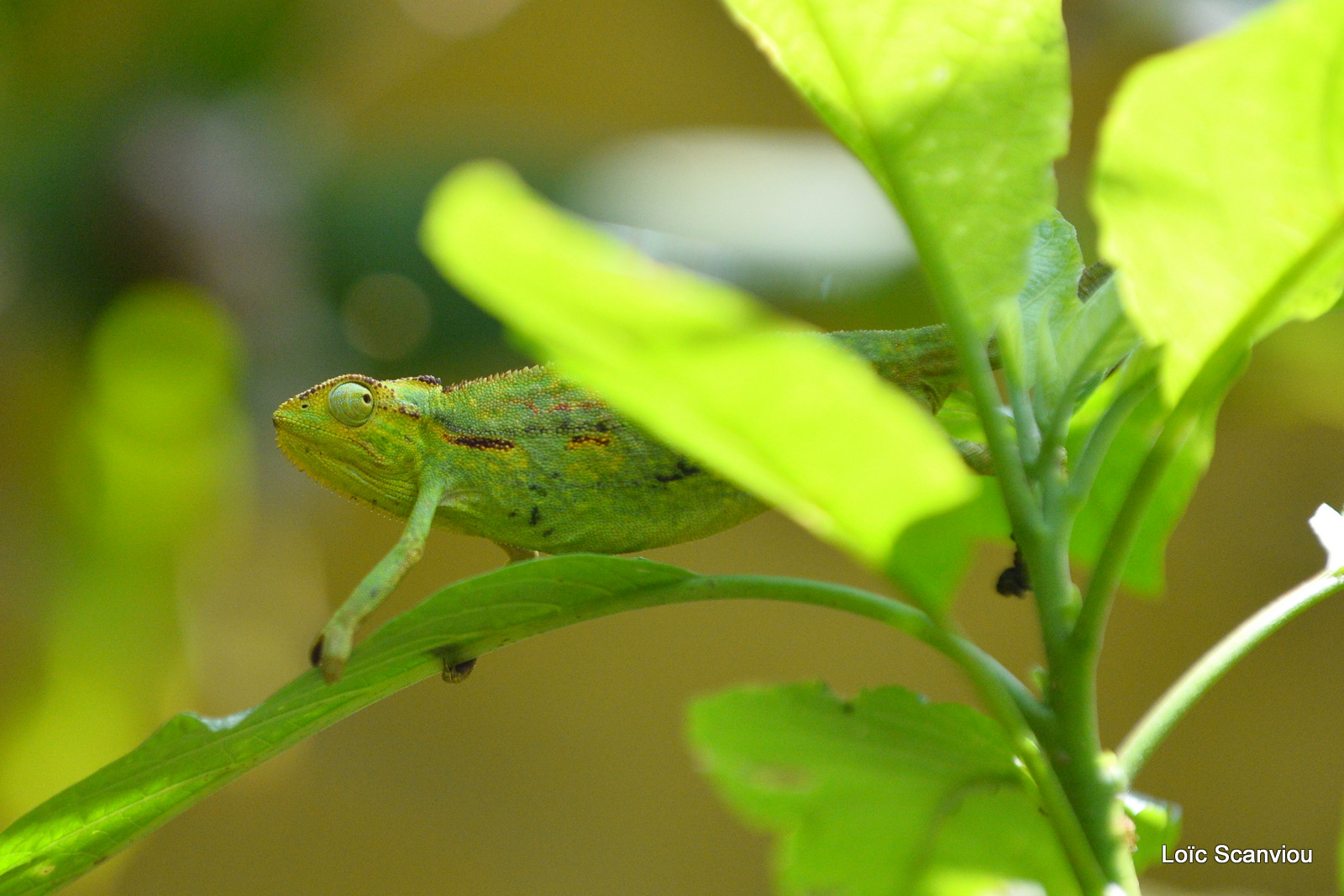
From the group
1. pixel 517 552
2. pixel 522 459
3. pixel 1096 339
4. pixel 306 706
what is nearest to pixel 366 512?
pixel 517 552

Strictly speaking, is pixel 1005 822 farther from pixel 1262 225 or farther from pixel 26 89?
pixel 26 89

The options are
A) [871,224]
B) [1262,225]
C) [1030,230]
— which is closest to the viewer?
[1262,225]

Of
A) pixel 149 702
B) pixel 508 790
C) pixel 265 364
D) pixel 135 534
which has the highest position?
pixel 265 364

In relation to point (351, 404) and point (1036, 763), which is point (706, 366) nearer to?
point (1036, 763)

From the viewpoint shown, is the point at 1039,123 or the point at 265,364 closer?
the point at 1039,123

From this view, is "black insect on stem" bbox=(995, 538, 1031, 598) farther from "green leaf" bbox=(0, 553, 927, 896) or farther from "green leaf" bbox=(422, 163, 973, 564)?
"green leaf" bbox=(422, 163, 973, 564)

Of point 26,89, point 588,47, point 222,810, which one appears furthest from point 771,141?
point 222,810

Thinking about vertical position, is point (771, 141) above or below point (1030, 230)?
→ above
